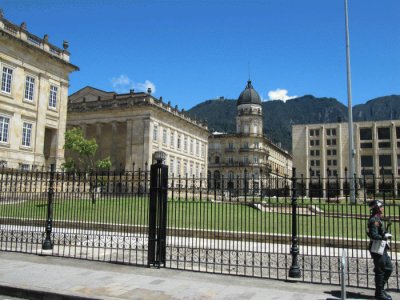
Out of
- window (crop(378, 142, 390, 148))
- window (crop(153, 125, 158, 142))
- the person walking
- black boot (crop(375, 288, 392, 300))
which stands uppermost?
window (crop(378, 142, 390, 148))

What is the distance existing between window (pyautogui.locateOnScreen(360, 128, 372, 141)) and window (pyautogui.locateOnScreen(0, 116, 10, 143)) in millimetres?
77131

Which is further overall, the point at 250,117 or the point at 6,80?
the point at 250,117

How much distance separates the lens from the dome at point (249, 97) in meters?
91.8

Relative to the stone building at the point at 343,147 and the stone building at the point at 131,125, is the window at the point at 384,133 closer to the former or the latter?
the stone building at the point at 343,147

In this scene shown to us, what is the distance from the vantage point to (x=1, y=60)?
1330 inches

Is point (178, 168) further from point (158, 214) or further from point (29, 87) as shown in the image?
point (158, 214)

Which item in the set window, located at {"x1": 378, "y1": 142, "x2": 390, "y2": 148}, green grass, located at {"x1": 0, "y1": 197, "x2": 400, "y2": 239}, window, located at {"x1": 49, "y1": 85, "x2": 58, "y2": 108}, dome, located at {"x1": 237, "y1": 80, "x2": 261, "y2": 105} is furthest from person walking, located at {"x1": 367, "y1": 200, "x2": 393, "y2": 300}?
window, located at {"x1": 378, "y1": 142, "x2": 390, "y2": 148}

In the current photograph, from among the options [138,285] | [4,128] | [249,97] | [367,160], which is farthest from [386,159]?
[138,285]

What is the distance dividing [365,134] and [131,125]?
58572 millimetres

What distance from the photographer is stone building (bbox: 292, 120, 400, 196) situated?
87.9 meters

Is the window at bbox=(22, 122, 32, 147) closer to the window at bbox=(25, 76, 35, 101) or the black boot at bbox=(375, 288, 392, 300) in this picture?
the window at bbox=(25, 76, 35, 101)

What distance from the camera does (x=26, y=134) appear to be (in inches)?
1443

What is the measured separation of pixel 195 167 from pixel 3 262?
200 ft

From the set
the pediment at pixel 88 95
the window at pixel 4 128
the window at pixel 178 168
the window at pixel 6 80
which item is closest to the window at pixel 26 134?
the window at pixel 4 128
